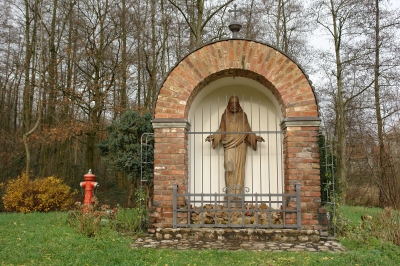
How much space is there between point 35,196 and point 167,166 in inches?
244

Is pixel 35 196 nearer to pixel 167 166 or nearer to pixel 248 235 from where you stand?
pixel 167 166

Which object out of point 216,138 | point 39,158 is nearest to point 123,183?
point 39,158

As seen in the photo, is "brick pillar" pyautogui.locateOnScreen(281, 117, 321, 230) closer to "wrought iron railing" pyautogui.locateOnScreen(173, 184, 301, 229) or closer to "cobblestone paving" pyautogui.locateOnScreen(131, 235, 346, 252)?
"wrought iron railing" pyautogui.locateOnScreen(173, 184, 301, 229)

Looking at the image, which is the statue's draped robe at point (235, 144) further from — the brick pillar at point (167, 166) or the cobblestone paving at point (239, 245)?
the cobblestone paving at point (239, 245)

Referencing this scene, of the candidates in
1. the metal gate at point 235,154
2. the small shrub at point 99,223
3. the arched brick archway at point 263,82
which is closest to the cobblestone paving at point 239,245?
the arched brick archway at point 263,82

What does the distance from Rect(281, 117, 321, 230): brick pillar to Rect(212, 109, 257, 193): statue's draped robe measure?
3.67 ft

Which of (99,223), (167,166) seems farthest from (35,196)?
(167,166)

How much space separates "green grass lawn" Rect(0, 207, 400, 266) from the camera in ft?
13.7

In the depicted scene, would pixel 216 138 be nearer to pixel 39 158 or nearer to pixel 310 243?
pixel 310 243

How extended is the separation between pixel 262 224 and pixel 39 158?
541 inches

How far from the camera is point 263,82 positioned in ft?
20.5

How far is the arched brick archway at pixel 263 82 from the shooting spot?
18.8ft

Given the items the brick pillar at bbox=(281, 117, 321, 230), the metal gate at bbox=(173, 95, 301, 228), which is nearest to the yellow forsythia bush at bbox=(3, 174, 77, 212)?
the metal gate at bbox=(173, 95, 301, 228)

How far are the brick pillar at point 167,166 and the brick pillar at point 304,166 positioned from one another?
1850mm
